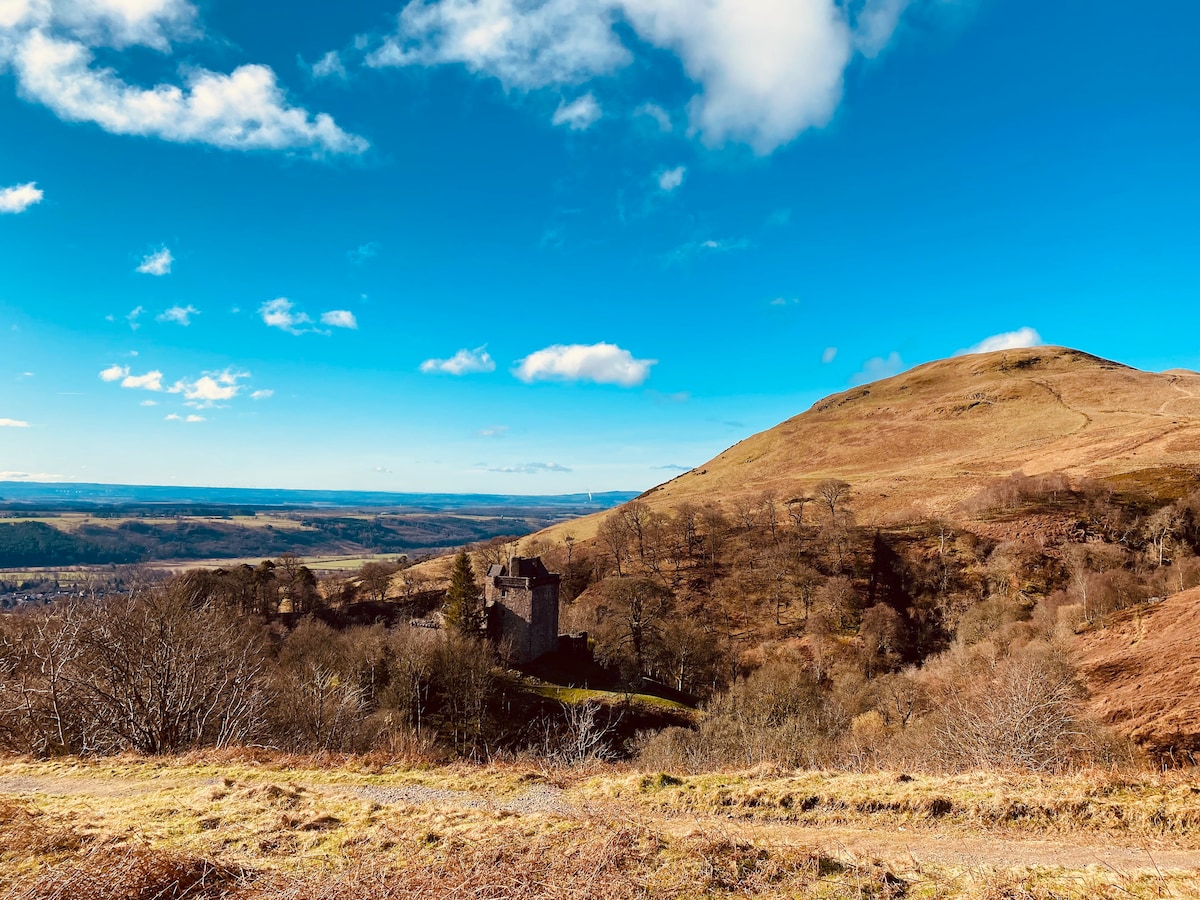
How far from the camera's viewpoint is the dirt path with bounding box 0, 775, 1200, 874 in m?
9.80

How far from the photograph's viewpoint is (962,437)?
131 meters

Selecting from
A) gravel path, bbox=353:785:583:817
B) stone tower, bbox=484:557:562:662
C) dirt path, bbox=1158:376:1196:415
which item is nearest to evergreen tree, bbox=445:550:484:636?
stone tower, bbox=484:557:562:662

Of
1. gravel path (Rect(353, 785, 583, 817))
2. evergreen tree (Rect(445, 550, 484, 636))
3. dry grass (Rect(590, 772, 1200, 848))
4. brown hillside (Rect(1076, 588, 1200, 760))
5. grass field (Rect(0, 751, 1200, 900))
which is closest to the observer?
grass field (Rect(0, 751, 1200, 900))

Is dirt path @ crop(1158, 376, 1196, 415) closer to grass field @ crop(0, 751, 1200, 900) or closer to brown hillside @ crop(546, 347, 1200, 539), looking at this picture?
brown hillside @ crop(546, 347, 1200, 539)

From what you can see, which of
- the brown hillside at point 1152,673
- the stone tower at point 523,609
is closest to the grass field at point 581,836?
the brown hillside at point 1152,673

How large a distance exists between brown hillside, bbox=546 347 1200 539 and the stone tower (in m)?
56.9

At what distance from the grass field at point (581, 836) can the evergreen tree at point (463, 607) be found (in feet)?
111

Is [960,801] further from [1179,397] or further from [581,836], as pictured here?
[1179,397]

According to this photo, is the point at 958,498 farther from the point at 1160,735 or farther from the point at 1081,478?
the point at 1160,735

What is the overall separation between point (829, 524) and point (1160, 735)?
53785mm

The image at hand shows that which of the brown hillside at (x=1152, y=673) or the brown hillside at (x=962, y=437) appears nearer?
the brown hillside at (x=1152, y=673)

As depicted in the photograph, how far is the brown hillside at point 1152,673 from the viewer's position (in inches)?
970

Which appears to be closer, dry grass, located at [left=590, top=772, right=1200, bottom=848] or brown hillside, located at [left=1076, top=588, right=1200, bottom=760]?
dry grass, located at [left=590, top=772, right=1200, bottom=848]

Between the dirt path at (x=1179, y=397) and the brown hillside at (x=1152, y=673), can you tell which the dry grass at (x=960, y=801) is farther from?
the dirt path at (x=1179, y=397)
